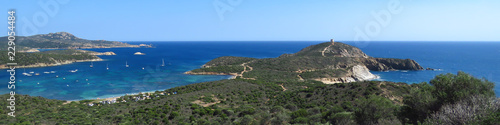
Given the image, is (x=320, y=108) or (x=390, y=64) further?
(x=390, y=64)

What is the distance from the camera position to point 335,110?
19.7m

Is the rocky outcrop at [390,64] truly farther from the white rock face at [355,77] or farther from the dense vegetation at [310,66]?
the white rock face at [355,77]

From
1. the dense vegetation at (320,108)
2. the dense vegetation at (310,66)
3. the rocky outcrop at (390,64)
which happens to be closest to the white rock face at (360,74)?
the dense vegetation at (310,66)

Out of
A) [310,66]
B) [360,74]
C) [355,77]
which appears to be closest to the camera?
[355,77]

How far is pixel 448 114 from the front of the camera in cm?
1138

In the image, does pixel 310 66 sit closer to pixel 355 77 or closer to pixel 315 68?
pixel 315 68

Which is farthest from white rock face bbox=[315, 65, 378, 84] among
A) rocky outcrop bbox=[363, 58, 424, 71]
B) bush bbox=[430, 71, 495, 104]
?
bush bbox=[430, 71, 495, 104]

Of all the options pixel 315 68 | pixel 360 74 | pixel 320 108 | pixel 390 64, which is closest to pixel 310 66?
pixel 315 68

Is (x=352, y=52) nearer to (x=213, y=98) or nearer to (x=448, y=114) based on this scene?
(x=213, y=98)

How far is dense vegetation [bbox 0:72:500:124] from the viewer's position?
521 inches

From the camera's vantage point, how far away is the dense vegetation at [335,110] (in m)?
13.2

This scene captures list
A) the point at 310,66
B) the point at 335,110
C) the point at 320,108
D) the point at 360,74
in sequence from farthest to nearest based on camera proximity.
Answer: the point at 310,66 → the point at 360,74 → the point at 320,108 → the point at 335,110

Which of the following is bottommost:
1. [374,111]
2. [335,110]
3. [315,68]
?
[315,68]

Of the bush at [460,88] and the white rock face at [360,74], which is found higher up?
the bush at [460,88]
